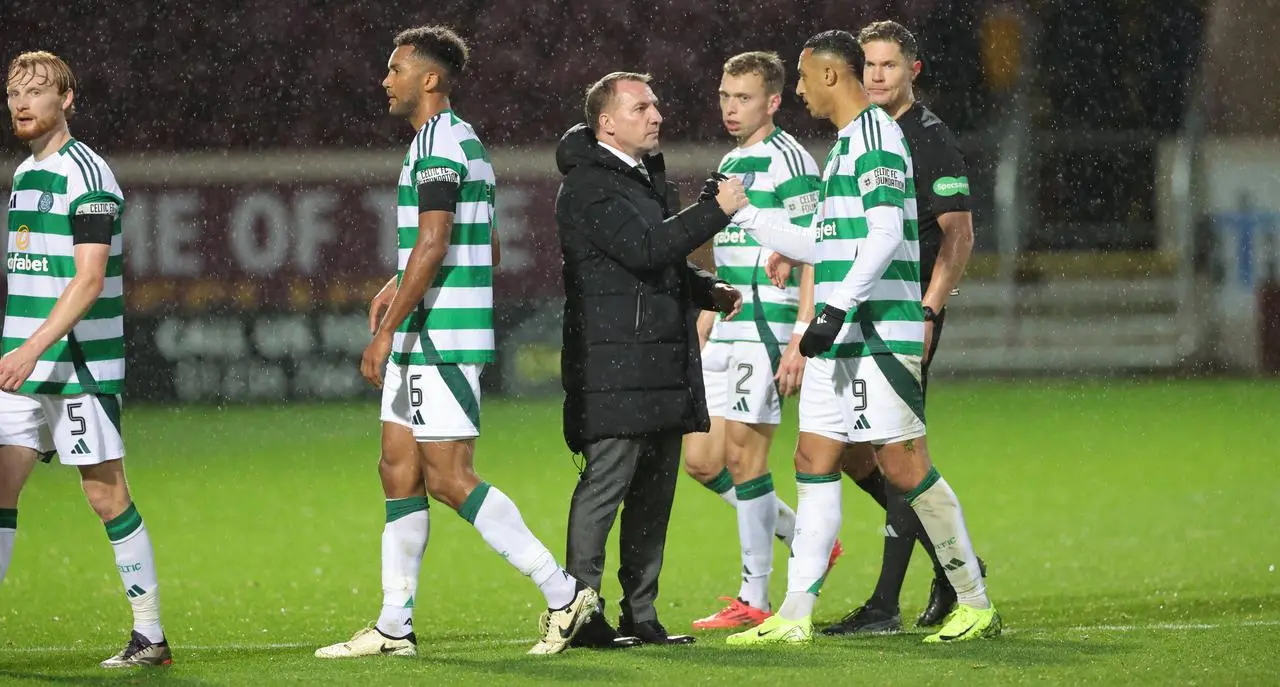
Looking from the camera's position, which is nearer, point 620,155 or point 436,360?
point 436,360

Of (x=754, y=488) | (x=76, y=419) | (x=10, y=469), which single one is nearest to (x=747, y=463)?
(x=754, y=488)

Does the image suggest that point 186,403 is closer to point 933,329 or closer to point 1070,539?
point 1070,539

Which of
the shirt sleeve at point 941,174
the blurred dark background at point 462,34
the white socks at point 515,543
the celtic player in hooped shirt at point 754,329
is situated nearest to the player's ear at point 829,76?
the shirt sleeve at point 941,174

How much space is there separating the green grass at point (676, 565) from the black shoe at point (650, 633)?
9 centimetres

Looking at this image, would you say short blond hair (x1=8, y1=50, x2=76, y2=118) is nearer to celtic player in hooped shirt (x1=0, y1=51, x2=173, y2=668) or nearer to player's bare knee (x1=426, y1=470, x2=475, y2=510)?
celtic player in hooped shirt (x1=0, y1=51, x2=173, y2=668)

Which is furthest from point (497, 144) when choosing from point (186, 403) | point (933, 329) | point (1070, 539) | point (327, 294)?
point (933, 329)

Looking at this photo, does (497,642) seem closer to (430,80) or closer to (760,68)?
(430,80)

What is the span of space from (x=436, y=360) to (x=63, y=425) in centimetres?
112

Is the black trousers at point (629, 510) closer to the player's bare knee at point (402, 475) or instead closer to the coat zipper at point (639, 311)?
the coat zipper at point (639, 311)

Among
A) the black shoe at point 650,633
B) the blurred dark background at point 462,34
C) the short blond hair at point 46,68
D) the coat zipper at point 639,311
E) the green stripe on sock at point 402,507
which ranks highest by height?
the blurred dark background at point 462,34

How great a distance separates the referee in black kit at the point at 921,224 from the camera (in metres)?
5.86

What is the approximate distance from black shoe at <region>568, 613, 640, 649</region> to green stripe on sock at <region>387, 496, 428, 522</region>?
0.63 metres

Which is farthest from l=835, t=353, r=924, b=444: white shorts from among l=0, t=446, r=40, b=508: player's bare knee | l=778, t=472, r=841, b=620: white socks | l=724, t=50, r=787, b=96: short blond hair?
l=0, t=446, r=40, b=508: player's bare knee

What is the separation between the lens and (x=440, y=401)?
5.27 meters
